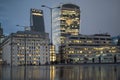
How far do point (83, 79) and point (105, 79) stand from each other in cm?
167

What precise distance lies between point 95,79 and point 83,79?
1020mm

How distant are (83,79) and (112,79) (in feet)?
6.99

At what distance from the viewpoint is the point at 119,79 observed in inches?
865

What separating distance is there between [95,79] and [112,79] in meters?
1.16

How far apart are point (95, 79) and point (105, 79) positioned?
0.69 metres

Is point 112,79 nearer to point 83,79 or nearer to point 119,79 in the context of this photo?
point 119,79

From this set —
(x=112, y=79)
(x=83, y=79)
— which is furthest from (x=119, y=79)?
(x=83, y=79)

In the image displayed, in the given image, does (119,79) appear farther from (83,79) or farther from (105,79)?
(83,79)

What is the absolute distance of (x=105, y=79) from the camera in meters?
22.2

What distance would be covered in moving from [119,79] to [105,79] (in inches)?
37.1

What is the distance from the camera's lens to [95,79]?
22.4 metres

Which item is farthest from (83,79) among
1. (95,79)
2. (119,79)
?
(119,79)

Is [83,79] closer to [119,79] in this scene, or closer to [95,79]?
[95,79]
